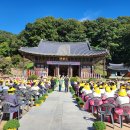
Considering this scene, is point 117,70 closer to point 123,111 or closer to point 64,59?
point 64,59

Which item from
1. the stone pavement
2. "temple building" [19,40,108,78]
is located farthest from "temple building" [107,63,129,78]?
the stone pavement

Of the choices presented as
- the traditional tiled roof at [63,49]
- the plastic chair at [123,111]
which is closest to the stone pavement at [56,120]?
the plastic chair at [123,111]

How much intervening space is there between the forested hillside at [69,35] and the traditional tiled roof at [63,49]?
396 inches

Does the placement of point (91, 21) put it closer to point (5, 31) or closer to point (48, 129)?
point (5, 31)

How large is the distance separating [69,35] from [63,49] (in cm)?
1346

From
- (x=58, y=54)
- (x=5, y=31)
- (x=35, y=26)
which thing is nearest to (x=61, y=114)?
(x=58, y=54)

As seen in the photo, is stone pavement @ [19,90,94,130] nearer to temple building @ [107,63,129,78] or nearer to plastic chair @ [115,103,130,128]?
plastic chair @ [115,103,130,128]

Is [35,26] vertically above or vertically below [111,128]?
above

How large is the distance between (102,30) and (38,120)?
5635 centimetres

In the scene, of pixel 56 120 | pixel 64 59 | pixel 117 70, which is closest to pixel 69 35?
pixel 117 70

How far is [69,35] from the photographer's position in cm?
6681

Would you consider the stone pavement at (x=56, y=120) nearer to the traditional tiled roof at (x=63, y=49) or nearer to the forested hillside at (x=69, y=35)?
the traditional tiled roof at (x=63, y=49)

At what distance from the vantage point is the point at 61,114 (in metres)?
13.6

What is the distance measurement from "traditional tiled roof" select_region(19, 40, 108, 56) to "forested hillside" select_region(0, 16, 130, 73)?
10055mm
